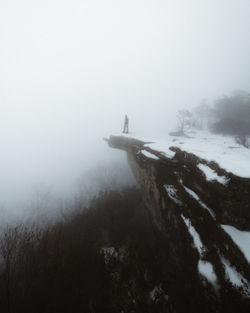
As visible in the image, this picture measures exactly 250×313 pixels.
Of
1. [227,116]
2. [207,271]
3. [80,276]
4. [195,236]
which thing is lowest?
[80,276]

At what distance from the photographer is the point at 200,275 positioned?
12.8ft

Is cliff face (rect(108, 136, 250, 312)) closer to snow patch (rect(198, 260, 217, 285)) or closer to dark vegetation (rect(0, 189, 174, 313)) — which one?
snow patch (rect(198, 260, 217, 285))

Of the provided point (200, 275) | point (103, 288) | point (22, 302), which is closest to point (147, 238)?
point (103, 288)

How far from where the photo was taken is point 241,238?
11.0 ft

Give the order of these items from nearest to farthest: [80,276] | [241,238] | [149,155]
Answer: [241,238] < [80,276] < [149,155]

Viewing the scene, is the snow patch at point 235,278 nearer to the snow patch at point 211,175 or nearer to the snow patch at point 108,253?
the snow patch at point 211,175

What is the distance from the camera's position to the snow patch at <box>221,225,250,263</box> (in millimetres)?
3141

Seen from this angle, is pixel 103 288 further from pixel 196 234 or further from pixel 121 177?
pixel 121 177

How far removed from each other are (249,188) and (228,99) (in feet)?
83.4

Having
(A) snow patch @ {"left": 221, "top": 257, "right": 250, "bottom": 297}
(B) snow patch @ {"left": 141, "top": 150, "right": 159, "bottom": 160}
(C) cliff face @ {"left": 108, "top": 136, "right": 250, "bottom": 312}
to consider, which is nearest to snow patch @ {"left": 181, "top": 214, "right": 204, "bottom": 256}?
(C) cliff face @ {"left": 108, "top": 136, "right": 250, "bottom": 312}

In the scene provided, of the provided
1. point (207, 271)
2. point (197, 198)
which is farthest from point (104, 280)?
point (197, 198)

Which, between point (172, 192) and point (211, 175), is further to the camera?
point (172, 192)

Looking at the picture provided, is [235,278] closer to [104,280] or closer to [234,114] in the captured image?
[104,280]

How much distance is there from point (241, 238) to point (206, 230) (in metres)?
0.98
